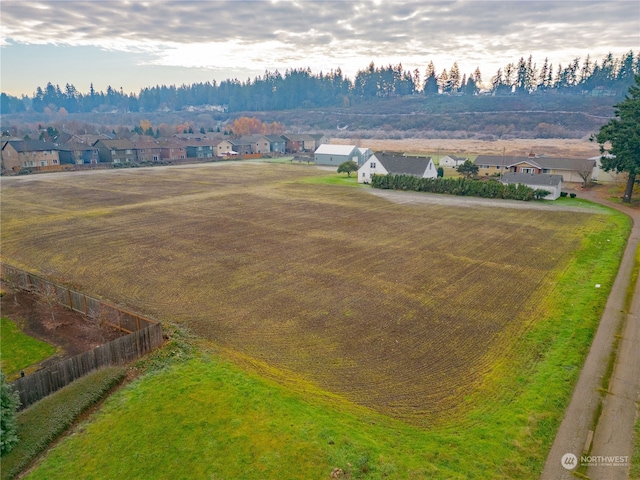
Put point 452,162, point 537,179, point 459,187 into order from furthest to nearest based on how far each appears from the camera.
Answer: point 452,162
point 459,187
point 537,179

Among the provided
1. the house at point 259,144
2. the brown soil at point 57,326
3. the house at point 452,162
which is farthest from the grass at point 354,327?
the house at point 259,144

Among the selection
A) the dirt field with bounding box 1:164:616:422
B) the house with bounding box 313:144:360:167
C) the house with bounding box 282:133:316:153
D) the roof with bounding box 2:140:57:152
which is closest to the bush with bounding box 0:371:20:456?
the dirt field with bounding box 1:164:616:422

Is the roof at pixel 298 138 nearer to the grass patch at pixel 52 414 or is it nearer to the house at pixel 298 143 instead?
the house at pixel 298 143

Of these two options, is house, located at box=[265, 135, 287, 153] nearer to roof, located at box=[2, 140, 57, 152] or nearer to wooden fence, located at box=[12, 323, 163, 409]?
roof, located at box=[2, 140, 57, 152]

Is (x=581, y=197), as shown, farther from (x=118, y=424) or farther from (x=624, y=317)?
(x=118, y=424)

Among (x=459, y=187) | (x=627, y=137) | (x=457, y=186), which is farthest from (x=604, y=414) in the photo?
(x=457, y=186)

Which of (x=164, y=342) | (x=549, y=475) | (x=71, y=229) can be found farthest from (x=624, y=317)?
(x=71, y=229)

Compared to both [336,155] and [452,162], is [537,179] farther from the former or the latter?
[336,155]

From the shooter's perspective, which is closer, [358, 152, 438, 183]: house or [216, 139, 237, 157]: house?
[358, 152, 438, 183]: house

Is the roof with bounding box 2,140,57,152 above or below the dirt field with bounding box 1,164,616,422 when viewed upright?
above
